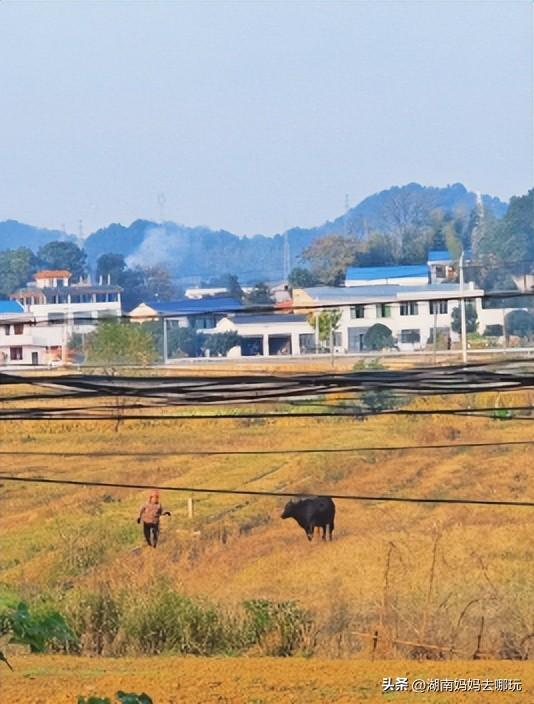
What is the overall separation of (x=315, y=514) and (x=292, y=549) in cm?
72

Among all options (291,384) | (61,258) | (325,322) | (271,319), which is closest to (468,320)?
(325,322)

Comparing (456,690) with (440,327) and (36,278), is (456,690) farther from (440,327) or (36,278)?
(36,278)

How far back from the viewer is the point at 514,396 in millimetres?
27219

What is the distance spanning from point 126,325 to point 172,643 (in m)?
26.3

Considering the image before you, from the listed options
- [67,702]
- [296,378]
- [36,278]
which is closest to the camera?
[296,378]

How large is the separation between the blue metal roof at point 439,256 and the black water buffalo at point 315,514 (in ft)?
122

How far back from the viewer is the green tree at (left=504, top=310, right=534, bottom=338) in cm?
4588

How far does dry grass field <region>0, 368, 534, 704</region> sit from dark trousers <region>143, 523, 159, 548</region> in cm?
22

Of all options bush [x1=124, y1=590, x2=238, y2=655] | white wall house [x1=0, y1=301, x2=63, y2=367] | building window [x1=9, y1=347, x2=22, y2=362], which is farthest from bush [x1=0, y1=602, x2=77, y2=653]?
building window [x1=9, y1=347, x2=22, y2=362]

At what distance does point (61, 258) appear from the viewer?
3086 inches

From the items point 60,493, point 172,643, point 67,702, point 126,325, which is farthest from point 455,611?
point 126,325

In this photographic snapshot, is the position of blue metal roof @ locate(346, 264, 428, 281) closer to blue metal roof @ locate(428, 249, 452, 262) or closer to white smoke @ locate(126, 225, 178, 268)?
blue metal roof @ locate(428, 249, 452, 262)

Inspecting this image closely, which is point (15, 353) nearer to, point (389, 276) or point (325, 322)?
point (325, 322)

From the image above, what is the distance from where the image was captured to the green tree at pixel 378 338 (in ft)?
146
